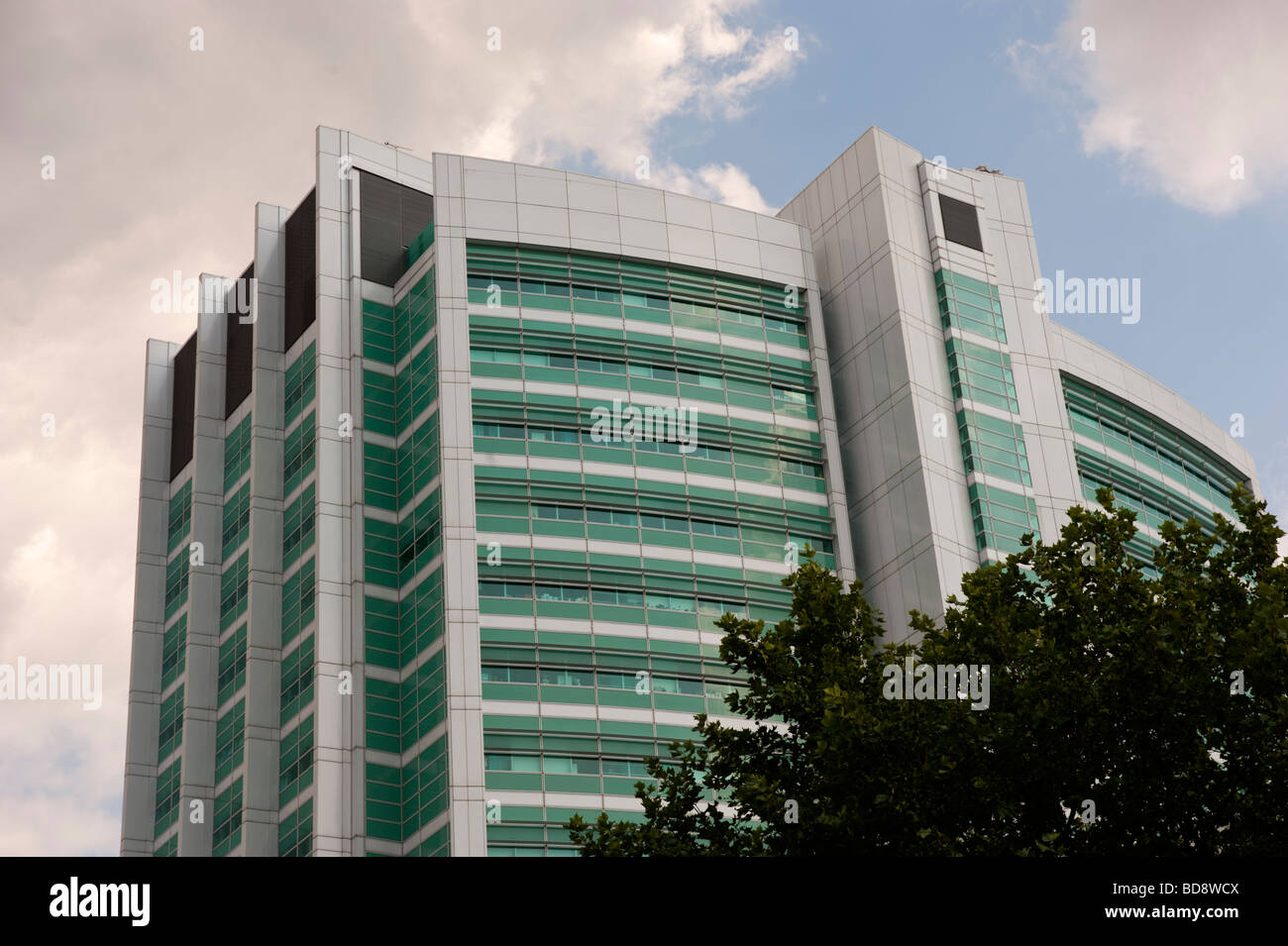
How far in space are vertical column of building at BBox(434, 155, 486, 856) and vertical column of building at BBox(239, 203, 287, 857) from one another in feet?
40.5

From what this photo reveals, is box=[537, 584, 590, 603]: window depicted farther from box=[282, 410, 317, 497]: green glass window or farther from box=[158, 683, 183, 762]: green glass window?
box=[158, 683, 183, 762]: green glass window

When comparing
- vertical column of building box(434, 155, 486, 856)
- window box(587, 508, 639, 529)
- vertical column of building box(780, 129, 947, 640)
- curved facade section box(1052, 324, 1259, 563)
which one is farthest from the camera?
curved facade section box(1052, 324, 1259, 563)

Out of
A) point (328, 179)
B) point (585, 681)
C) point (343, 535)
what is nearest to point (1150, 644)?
point (585, 681)

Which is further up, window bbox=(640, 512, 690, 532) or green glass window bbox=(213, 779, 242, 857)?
window bbox=(640, 512, 690, 532)

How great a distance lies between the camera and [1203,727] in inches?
1048

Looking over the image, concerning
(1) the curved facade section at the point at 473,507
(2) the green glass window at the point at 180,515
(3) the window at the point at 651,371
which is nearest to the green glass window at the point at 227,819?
(1) the curved facade section at the point at 473,507

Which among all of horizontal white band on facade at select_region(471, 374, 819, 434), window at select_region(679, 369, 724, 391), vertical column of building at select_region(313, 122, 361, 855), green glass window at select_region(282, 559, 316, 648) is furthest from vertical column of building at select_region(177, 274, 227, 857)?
window at select_region(679, 369, 724, 391)

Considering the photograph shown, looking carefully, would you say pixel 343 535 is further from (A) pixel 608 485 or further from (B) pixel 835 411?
(B) pixel 835 411

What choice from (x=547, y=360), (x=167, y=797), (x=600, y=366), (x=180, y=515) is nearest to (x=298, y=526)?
(x=547, y=360)

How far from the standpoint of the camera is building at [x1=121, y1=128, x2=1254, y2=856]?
68.7 metres

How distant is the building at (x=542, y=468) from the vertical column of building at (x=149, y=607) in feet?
0.86

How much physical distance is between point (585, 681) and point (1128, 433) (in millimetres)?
38772

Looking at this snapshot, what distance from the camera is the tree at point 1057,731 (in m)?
26.2

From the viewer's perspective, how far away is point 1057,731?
27188 millimetres
